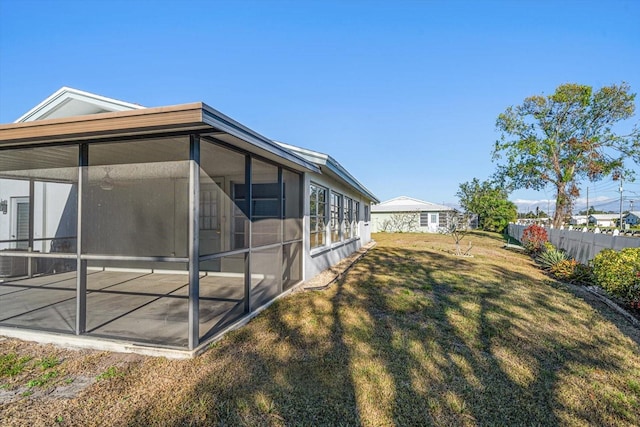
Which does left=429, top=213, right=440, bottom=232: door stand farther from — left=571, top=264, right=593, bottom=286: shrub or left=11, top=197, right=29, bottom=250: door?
left=11, top=197, right=29, bottom=250: door

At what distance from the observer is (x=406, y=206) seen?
107ft

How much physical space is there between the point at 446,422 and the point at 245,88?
15528 mm

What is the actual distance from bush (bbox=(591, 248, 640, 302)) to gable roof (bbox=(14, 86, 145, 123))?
9212mm

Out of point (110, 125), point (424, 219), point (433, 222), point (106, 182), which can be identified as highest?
point (110, 125)

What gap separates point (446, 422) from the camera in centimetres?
256

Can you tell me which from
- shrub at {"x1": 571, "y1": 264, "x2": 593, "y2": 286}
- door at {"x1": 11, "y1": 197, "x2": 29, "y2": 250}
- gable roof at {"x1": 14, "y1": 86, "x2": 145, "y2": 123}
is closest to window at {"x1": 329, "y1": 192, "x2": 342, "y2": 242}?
gable roof at {"x1": 14, "y1": 86, "x2": 145, "y2": 123}

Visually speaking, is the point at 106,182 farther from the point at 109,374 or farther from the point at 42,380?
the point at 109,374

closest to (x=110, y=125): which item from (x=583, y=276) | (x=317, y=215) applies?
(x=317, y=215)

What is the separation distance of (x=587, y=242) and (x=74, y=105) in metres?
14.0

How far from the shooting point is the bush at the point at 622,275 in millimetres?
5883

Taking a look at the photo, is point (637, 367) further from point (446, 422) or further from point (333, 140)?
point (333, 140)

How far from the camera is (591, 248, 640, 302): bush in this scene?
5.88 m

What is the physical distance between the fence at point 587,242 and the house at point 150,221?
22.4 feet

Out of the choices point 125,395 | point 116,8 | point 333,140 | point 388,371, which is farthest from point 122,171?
point 333,140
